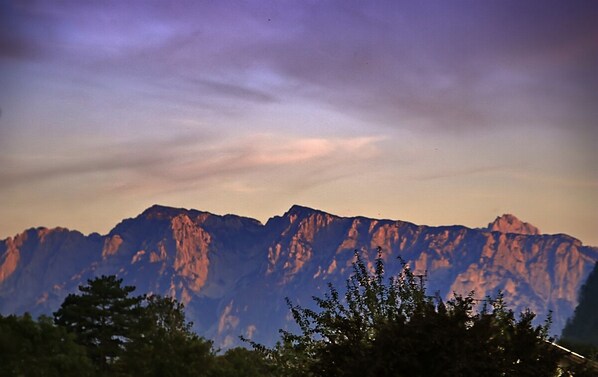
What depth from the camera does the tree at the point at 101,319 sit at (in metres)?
89.4

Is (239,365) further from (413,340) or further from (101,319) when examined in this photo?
(413,340)

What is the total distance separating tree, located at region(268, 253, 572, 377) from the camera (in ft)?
69.7

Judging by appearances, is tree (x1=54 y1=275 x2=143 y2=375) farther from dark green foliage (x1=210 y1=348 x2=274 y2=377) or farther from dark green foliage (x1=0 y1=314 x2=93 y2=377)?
dark green foliage (x1=0 y1=314 x2=93 y2=377)

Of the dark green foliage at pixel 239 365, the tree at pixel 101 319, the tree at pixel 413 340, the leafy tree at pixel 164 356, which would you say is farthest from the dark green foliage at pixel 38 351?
the tree at pixel 413 340

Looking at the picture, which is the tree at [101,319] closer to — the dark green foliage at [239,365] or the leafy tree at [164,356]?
the leafy tree at [164,356]

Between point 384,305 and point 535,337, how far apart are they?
19.2ft

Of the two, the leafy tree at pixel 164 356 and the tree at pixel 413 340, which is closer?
the tree at pixel 413 340

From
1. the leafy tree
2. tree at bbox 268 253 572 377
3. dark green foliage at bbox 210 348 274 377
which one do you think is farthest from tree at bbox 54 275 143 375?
tree at bbox 268 253 572 377

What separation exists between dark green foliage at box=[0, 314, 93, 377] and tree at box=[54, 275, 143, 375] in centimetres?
1140

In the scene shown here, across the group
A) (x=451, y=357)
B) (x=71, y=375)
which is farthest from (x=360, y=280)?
(x=71, y=375)

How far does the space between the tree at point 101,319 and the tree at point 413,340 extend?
202ft

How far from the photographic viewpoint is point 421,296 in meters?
28.2

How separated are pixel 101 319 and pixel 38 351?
847 inches

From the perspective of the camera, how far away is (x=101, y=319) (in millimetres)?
94688
